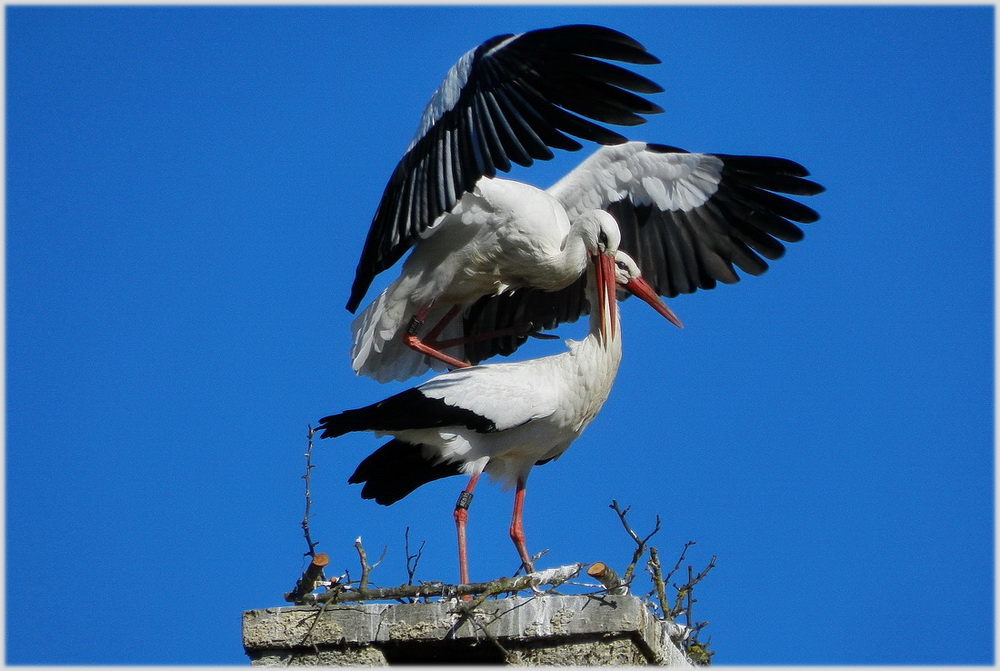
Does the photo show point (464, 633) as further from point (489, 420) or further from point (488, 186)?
point (488, 186)

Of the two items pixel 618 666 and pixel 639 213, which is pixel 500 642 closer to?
pixel 618 666

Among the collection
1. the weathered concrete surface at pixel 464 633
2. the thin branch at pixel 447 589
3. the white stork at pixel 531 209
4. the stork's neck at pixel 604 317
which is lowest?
the weathered concrete surface at pixel 464 633

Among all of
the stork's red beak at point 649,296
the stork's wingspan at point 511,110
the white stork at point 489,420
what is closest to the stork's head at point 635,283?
the stork's red beak at point 649,296

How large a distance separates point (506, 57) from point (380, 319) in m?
2.02

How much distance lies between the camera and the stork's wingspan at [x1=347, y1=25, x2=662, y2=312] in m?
6.13

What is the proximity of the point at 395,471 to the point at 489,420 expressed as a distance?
24.4 inches

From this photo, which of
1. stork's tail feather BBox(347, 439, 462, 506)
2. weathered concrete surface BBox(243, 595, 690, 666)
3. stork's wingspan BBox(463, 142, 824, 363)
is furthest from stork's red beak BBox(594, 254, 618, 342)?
weathered concrete surface BBox(243, 595, 690, 666)

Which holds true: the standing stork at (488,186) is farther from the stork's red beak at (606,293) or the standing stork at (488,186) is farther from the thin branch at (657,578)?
the thin branch at (657,578)

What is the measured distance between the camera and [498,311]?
28.3ft

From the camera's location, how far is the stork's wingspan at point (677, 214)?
27.0 feet

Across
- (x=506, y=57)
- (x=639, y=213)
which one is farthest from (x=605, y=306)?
(x=639, y=213)

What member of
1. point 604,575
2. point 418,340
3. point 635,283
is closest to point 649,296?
point 635,283

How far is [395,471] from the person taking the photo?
638cm

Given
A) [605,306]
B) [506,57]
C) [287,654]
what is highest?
[506,57]
